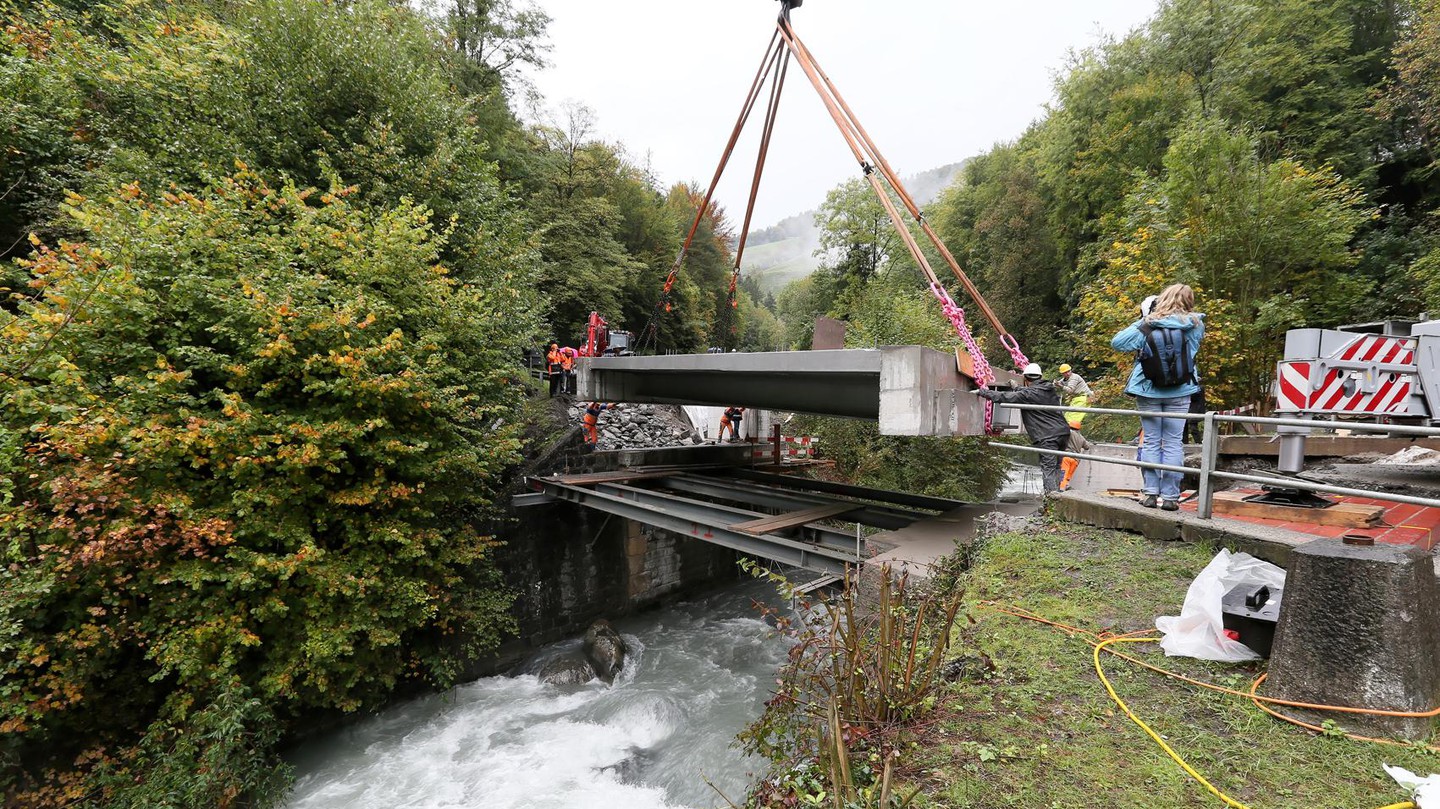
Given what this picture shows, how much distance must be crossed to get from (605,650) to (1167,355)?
867 centimetres

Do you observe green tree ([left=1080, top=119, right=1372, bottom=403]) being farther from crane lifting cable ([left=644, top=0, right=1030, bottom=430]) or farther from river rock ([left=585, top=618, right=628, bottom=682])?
river rock ([left=585, top=618, right=628, bottom=682])

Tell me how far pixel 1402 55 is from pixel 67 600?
26317mm

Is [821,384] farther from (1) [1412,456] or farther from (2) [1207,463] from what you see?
(1) [1412,456]

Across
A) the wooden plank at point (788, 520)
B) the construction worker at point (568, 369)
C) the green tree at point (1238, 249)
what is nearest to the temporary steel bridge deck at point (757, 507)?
the wooden plank at point (788, 520)

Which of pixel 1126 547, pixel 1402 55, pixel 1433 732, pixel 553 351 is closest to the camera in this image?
pixel 1433 732

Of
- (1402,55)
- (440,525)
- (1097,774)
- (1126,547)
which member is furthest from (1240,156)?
(440,525)

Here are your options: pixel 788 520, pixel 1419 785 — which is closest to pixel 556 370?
pixel 788 520

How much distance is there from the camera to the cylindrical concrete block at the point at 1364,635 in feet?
6.54

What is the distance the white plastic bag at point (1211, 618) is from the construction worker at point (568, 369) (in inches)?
366

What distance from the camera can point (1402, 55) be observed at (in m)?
13.3

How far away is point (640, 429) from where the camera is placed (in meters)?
18.4

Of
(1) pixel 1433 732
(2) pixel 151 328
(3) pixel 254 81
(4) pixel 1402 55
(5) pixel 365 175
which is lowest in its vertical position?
(1) pixel 1433 732

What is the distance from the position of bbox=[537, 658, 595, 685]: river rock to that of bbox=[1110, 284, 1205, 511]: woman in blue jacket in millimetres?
7983

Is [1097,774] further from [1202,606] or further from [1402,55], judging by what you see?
[1402,55]
